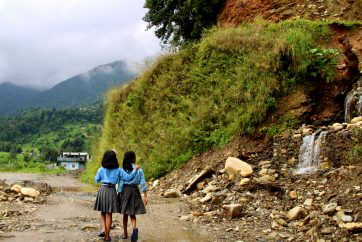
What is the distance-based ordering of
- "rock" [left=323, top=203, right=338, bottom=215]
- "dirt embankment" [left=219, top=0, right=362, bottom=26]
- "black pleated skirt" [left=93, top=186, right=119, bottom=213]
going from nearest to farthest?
"black pleated skirt" [left=93, top=186, right=119, bottom=213]
"rock" [left=323, top=203, right=338, bottom=215]
"dirt embankment" [left=219, top=0, right=362, bottom=26]

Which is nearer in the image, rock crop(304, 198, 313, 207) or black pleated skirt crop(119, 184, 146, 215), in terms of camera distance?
black pleated skirt crop(119, 184, 146, 215)

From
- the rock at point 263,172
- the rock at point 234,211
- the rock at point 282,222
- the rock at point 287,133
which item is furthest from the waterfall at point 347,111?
the rock at point 234,211

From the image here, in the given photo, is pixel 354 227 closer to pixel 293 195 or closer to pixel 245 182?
Result: pixel 293 195

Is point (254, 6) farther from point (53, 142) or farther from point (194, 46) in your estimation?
point (53, 142)

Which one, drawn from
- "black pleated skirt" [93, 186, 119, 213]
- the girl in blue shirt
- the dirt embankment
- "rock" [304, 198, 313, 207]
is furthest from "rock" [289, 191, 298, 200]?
the dirt embankment

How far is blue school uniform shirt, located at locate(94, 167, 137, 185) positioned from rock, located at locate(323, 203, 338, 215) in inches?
129

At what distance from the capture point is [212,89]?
Result: 10250mm

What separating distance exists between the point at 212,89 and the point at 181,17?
6.34 m

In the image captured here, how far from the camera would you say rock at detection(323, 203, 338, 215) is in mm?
4309

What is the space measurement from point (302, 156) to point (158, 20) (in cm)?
1232

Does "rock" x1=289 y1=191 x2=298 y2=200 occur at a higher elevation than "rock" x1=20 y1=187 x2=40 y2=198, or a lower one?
lower

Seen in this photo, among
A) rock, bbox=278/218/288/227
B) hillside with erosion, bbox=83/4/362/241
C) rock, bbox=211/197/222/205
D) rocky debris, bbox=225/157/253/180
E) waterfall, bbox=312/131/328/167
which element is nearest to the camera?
rock, bbox=278/218/288/227

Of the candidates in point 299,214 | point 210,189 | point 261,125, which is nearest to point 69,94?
point 261,125

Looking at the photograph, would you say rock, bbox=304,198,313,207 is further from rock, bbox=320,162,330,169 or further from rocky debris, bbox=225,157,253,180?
rocky debris, bbox=225,157,253,180
